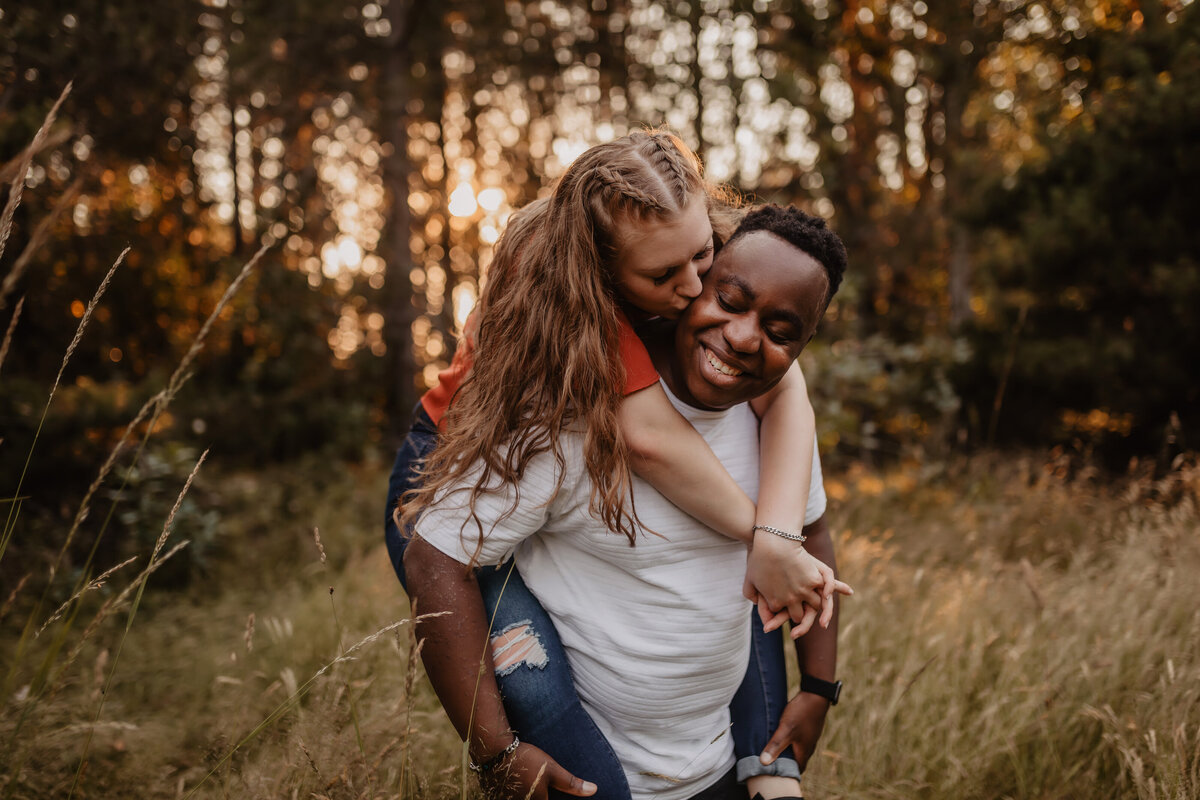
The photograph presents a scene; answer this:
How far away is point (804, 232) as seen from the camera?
5.07 feet

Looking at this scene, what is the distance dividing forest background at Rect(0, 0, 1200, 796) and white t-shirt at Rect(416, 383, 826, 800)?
483 millimetres

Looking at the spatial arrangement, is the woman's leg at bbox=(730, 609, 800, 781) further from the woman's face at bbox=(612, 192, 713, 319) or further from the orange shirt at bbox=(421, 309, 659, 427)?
the woman's face at bbox=(612, 192, 713, 319)

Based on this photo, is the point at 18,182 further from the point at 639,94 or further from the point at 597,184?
the point at 639,94

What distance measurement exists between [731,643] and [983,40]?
29.5 ft

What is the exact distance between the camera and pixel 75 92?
464 centimetres

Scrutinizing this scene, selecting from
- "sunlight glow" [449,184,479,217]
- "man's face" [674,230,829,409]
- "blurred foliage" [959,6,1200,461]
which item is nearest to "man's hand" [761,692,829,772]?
"man's face" [674,230,829,409]

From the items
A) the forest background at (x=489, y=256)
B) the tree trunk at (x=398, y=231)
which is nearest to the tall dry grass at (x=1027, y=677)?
the forest background at (x=489, y=256)

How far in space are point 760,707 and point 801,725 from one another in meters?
0.11

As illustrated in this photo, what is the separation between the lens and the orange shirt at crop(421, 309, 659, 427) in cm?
147

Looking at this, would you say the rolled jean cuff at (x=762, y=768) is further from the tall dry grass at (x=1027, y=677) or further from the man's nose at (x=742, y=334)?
the man's nose at (x=742, y=334)

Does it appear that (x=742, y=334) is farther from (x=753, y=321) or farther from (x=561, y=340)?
(x=561, y=340)

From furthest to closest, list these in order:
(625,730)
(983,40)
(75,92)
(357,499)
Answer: (983,40) < (357,499) < (75,92) < (625,730)

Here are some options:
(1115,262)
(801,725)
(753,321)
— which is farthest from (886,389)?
(753,321)

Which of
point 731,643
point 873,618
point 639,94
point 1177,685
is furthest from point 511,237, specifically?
point 639,94
